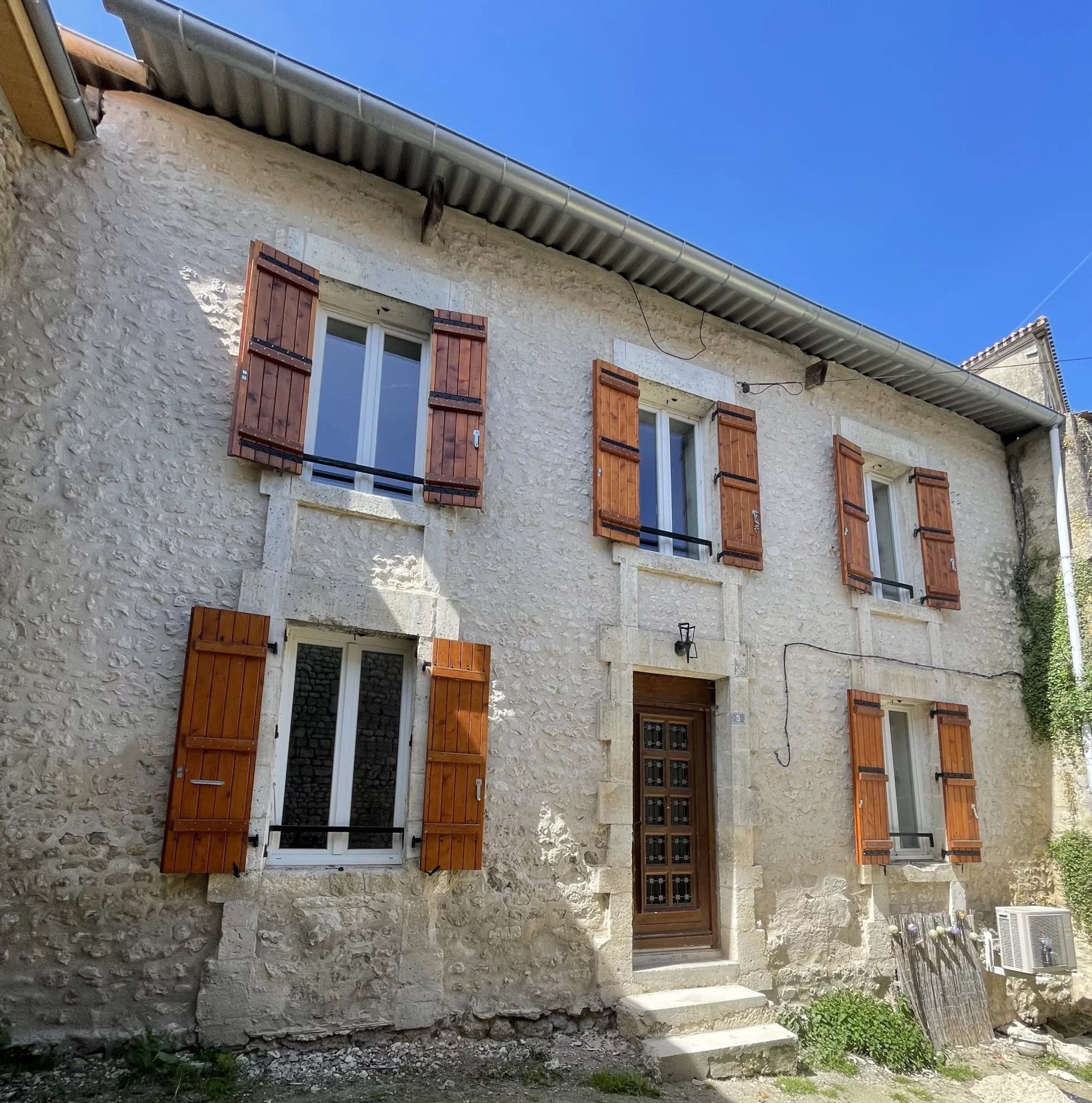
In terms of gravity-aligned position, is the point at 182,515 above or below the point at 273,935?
above

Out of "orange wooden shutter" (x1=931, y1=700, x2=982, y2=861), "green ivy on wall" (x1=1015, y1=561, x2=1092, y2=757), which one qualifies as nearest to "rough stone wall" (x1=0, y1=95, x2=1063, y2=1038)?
"orange wooden shutter" (x1=931, y1=700, x2=982, y2=861)

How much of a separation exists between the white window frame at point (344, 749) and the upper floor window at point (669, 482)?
7.15 feet

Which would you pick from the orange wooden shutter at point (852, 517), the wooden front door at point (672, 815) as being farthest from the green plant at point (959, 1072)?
the orange wooden shutter at point (852, 517)

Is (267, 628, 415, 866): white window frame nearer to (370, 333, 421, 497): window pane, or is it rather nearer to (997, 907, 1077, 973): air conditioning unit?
(370, 333, 421, 497): window pane

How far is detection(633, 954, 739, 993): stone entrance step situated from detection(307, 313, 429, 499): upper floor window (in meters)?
3.37

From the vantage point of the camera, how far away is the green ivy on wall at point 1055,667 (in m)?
7.29

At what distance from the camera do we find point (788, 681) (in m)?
6.20

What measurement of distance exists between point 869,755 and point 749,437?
2668mm

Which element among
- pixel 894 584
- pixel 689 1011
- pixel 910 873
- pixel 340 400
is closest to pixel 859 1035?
pixel 910 873

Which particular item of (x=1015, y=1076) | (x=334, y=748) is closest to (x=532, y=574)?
(x=334, y=748)

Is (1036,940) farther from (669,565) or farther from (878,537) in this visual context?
(669,565)

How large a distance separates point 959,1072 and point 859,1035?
0.70 metres

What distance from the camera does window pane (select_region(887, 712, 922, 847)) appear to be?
22.2ft

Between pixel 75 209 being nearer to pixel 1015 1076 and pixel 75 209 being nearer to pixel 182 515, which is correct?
pixel 182 515
